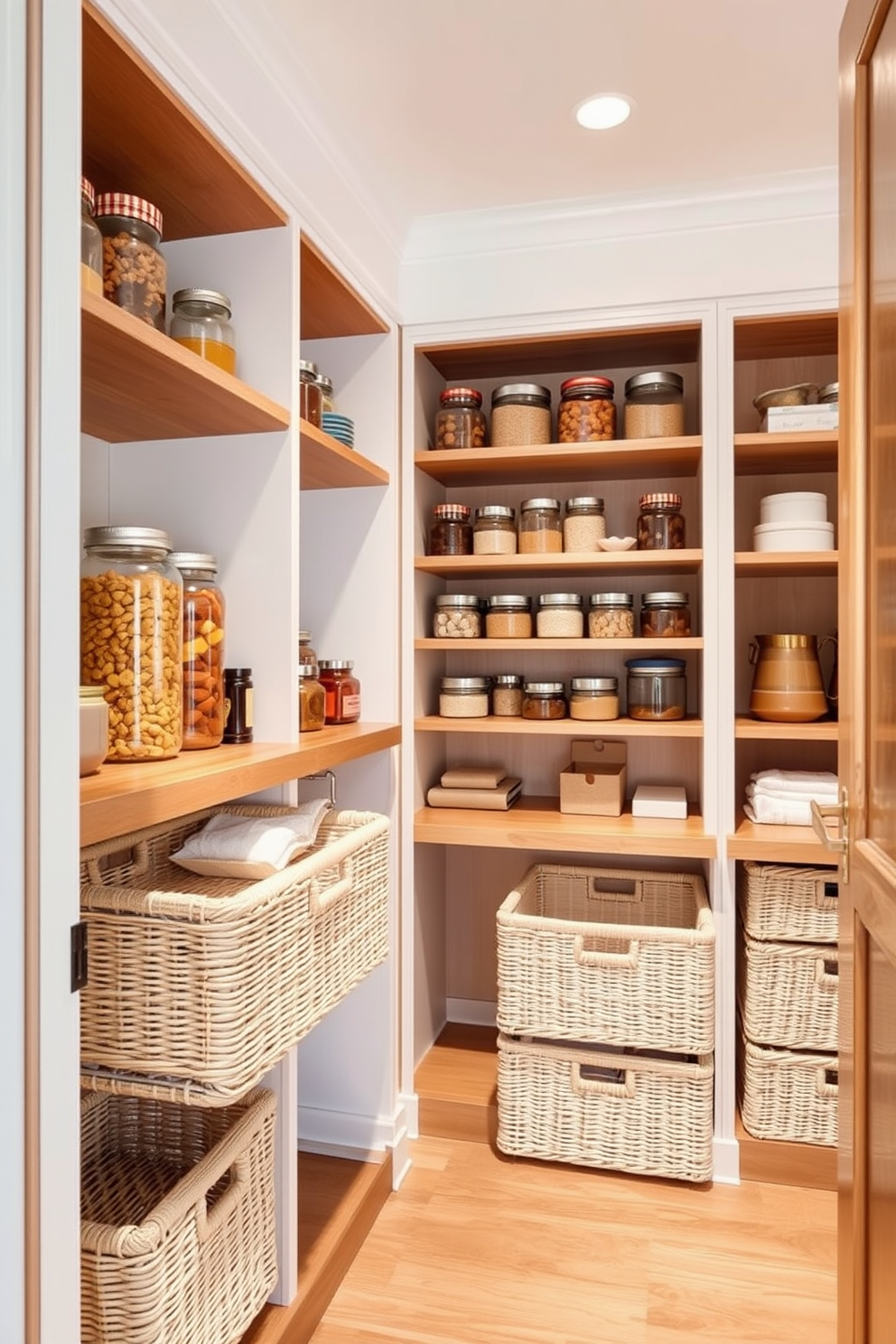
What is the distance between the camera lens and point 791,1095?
2.12 m

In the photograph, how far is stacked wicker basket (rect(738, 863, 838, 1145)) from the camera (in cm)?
209

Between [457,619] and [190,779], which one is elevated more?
[457,619]

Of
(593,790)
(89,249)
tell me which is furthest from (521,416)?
(89,249)

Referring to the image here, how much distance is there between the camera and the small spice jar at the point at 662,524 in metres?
2.24

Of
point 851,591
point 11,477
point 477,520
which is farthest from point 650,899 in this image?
point 11,477

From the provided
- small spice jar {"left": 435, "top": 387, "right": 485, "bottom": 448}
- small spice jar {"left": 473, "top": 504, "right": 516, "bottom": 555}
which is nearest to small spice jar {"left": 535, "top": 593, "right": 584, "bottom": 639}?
small spice jar {"left": 473, "top": 504, "right": 516, "bottom": 555}

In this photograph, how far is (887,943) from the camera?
89 cm

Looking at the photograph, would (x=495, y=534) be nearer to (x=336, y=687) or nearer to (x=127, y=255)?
(x=336, y=687)

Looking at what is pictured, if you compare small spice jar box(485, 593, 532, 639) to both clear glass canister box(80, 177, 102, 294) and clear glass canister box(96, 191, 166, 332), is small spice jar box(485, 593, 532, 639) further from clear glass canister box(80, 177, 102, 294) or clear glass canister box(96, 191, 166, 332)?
clear glass canister box(80, 177, 102, 294)

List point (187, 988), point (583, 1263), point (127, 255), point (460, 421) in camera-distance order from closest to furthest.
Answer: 1. point (187, 988)
2. point (127, 255)
3. point (583, 1263)
4. point (460, 421)

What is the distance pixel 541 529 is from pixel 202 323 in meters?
1.09

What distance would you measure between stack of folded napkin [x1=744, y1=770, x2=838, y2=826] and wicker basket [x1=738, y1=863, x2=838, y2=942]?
115 millimetres

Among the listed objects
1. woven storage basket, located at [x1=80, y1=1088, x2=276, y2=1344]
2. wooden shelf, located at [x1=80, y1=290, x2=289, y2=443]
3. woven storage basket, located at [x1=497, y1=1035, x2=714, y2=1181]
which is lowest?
woven storage basket, located at [x1=497, y1=1035, x2=714, y2=1181]

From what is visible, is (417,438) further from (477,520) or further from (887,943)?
(887,943)
